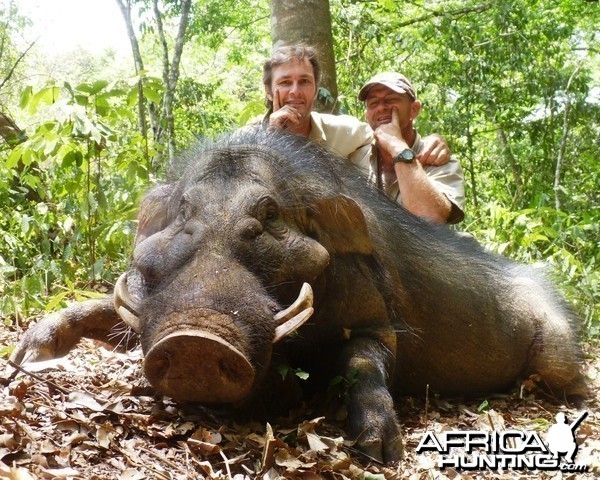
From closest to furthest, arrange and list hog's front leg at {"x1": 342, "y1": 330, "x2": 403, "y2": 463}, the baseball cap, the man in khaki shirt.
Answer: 1. hog's front leg at {"x1": 342, "y1": 330, "x2": 403, "y2": 463}
2. the man in khaki shirt
3. the baseball cap

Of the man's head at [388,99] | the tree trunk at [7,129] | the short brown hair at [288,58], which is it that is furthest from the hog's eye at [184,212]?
the tree trunk at [7,129]

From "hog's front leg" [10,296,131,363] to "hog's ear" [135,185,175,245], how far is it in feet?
1.53

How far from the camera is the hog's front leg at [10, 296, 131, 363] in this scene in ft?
12.8

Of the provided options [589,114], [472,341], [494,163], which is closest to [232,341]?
[472,341]

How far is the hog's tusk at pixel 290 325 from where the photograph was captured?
3006mm

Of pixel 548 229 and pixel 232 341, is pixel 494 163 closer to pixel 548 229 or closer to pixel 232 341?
pixel 548 229

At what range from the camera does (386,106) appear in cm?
563

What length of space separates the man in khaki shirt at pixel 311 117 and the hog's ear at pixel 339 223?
4.12 ft

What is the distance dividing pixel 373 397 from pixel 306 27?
3.70 metres

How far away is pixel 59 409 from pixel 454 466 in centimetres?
164

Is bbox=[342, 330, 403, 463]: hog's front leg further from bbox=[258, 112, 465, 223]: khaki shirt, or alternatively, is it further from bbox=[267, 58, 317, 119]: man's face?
bbox=[267, 58, 317, 119]: man's face

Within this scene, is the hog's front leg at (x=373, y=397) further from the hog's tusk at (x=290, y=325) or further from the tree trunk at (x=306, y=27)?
the tree trunk at (x=306, y=27)

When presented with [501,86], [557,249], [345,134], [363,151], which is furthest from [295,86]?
[501,86]

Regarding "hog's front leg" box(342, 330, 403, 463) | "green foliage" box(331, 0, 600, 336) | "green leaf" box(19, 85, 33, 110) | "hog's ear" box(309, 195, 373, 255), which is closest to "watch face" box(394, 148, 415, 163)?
"hog's ear" box(309, 195, 373, 255)
